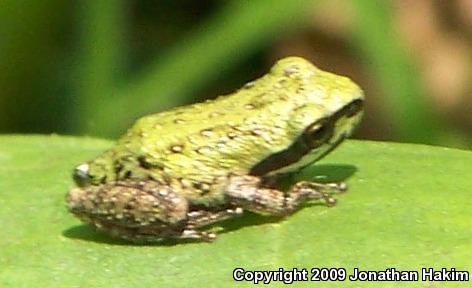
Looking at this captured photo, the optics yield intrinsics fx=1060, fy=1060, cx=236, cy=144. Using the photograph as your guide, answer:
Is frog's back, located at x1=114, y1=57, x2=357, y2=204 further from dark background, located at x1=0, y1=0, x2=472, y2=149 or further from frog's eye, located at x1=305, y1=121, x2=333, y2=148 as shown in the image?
dark background, located at x1=0, y1=0, x2=472, y2=149

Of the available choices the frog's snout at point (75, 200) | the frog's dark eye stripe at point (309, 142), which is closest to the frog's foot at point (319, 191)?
the frog's dark eye stripe at point (309, 142)

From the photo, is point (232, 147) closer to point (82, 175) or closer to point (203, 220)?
point (203, 220)

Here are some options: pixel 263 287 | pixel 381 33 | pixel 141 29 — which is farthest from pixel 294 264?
pixel 141 29

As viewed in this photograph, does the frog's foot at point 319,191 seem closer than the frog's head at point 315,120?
Yes

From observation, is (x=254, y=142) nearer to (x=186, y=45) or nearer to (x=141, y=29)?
(x=186, y=45)

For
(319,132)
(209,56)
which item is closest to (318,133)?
(319,132)

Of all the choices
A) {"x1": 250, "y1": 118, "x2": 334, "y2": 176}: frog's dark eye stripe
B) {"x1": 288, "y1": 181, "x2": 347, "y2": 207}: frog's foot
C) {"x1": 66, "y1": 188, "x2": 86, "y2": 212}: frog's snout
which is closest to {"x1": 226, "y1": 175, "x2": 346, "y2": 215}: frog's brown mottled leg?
{"x1": 288, "y1": 181, "x2": 347, "y2": 207}: frog's foot

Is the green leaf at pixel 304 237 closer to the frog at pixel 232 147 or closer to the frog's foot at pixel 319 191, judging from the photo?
the frog's foot at pixel 319 191
